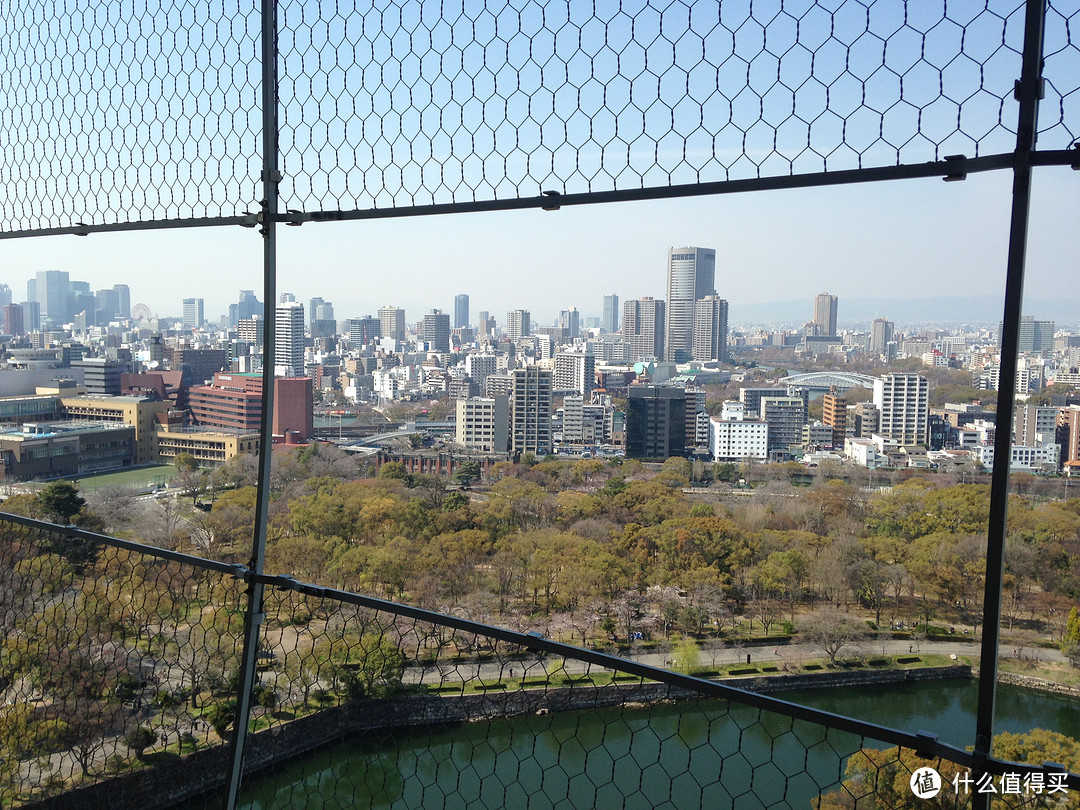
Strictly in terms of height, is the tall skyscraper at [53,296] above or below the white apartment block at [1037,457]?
above

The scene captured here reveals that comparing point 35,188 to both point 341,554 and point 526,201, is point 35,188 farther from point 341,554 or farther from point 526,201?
point 341,554

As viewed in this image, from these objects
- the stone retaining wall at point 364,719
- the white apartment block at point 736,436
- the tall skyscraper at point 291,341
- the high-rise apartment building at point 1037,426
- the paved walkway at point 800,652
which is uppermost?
the tall skyscraper at point 291,341

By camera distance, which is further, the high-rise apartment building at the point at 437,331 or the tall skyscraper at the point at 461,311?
the high-rise apartment building at the point at 437,331

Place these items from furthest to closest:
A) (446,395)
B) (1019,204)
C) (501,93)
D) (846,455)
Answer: (446,395)
(846,455)
(501,93)
(1019,204)

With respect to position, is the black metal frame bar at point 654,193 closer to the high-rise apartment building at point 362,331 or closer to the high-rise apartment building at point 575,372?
the high-rise apartment building at point 575,372

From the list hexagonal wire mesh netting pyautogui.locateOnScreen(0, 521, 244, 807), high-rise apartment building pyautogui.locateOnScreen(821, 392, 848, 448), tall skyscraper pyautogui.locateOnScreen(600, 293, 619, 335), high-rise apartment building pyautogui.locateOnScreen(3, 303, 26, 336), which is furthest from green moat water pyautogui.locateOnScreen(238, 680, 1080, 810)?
high-rise apartment building pyautogui.locateOnScreen(3, 303, 26, 336)

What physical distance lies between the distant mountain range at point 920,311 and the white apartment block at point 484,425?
441 cm

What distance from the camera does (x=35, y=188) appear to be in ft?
4.84

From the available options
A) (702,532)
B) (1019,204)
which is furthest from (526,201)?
(702,532)

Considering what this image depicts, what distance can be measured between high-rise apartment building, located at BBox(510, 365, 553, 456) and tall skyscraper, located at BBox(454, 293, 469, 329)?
282cm

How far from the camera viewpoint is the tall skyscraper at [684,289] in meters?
7.92

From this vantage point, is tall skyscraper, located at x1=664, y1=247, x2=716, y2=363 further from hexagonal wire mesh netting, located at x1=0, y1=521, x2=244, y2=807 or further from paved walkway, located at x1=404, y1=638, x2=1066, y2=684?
hexagonal wire mesh netting, located at x1=0, y1=521, x2=244, y2=807

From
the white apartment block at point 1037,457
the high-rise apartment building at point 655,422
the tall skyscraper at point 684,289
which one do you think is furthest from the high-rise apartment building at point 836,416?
the white apartment block at point 1037,457

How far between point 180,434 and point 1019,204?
21.8 feet
